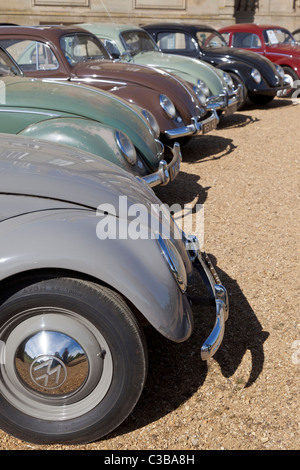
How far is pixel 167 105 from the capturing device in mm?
6520

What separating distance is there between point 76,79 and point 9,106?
2179 mm

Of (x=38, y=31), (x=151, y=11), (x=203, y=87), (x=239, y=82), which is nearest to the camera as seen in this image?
(x=38, y=31)

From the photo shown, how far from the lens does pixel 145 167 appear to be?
4891mm

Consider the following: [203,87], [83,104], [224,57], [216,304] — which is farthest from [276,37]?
[216,304]

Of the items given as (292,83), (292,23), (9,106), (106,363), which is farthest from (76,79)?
(292,23)

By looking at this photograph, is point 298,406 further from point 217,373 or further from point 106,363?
point 106,363

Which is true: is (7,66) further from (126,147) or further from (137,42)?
(137,42)

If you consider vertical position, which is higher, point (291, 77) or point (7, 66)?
point (7, 66)

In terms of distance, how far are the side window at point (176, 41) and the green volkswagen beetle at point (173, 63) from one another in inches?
55.1

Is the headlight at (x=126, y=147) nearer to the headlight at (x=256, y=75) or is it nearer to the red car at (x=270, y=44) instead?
the headlight at (x=256, y=75)

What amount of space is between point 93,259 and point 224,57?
9.44 meters

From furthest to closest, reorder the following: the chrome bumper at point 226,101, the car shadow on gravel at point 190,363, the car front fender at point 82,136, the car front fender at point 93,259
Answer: the chrome bumper at point 226,101, the car front fender at point 82,136, the car shadow on gravel at point 190,363, the car front fender at point 93,259

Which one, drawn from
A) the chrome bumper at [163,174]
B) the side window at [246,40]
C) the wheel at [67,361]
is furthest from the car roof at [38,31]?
the side window at [246,40]

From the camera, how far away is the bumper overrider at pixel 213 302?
261 cm
